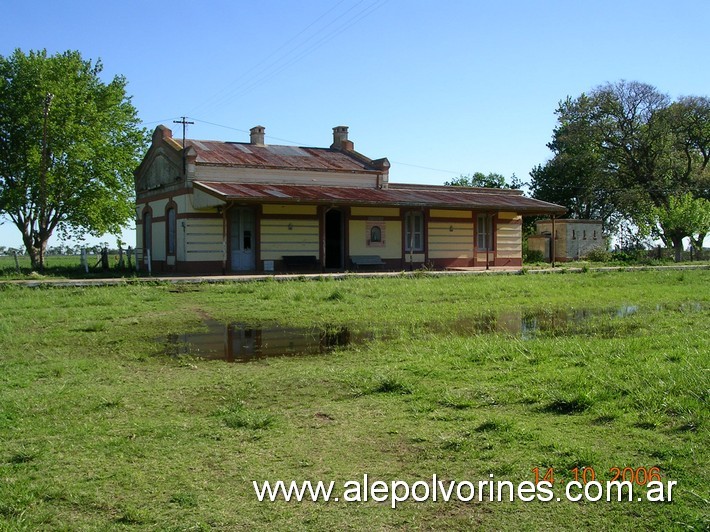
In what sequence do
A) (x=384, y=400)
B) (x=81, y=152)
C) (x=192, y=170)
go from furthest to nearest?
(x=81, y=152) < (x=192, y=170) < (x=384, y=400)

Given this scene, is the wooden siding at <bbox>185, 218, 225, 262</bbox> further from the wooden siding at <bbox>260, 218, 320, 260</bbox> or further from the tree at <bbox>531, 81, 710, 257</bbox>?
the tree at <bbox>531, 81, 710, 257</bbox>

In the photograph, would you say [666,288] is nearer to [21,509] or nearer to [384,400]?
[384,400]

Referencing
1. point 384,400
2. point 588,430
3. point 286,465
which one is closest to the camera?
point 286,465

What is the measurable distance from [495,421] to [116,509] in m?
2.97

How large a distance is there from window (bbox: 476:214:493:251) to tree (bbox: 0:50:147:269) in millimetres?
18946

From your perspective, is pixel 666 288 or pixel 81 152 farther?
pixel 81 152

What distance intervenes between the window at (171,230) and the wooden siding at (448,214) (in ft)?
36.8

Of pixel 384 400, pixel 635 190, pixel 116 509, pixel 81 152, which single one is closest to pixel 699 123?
pixel 635 190

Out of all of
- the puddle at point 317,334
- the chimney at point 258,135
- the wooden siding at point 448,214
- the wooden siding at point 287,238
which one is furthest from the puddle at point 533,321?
the chimney at point 258,135

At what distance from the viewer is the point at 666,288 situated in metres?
20.5

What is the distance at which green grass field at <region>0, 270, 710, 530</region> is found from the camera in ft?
14.1

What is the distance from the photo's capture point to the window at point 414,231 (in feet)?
104
